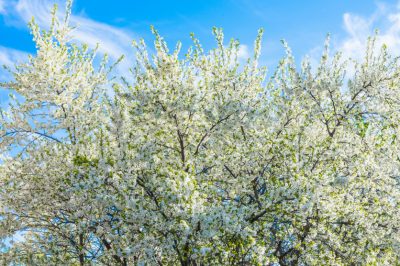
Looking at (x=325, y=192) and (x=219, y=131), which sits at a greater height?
(x=219, y=131)

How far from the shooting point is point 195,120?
11.7 m

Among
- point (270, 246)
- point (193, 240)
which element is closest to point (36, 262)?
point (193, 240)

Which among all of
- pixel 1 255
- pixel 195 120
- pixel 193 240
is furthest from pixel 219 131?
pixel 1 255

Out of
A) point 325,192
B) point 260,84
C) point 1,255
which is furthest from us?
point 260,84

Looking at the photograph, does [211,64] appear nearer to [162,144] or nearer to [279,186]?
[162,144]

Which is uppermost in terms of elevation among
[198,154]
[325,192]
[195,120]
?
[195,120]

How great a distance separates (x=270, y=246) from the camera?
460 inches

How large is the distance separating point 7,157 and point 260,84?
9.75m

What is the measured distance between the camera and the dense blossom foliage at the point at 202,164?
9125 mm

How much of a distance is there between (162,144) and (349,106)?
6528 millimetres

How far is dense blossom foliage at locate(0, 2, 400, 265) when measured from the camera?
9125 millimetres

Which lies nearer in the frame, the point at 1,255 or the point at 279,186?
the point at 279,186

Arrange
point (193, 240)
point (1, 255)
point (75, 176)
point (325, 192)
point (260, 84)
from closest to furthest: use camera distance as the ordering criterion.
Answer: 1. point (193, 240)
2. point (75, 176)
3. point (325, 192)
4. point (1, 255)
5. point (260, 84)

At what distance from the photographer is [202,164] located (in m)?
11.2
